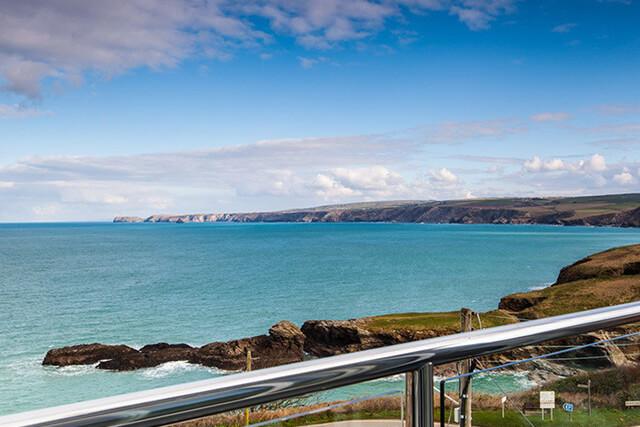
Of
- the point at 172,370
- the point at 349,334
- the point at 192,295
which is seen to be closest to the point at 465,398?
the point at 349,334

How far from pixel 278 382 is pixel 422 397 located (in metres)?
0.40

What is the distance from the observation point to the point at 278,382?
88cm

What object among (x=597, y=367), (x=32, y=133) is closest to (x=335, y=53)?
(x=597, y=367)

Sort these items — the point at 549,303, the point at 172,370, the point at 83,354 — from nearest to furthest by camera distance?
the point at 549,303 < the point at 172,370 < the point at 83,354

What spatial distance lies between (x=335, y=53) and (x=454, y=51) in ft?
58.2

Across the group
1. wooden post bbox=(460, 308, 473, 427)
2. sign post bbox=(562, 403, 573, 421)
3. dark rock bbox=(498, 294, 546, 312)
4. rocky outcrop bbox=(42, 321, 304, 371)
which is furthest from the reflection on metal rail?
dark rock bbox=(498, 294, 546, 312)

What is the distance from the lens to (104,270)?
6328 cm

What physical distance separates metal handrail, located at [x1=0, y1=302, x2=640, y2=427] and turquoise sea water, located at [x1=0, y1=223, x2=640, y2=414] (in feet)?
80.0

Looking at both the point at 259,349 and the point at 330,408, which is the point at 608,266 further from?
the point at 330,408

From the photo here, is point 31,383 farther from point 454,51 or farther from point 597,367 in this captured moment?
point 454,51

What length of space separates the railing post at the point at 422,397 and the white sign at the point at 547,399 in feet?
1.85

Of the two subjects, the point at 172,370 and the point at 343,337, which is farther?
the point at 343,337

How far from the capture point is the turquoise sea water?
25.8m

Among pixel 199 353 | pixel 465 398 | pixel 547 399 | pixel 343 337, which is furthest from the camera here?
pixel 199 353
